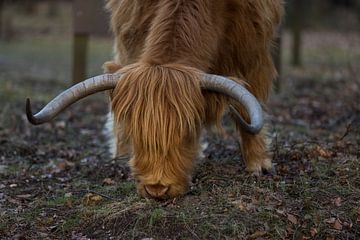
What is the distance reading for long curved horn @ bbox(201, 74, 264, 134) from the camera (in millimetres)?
4504

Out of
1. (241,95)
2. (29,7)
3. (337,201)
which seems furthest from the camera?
(29,7)

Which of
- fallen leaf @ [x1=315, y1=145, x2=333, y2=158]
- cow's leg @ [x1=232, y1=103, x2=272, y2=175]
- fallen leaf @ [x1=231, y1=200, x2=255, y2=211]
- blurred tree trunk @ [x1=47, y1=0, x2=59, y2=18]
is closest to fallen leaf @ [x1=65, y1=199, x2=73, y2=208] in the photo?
fallen leaf @ [x1=231, y1=200, x2=255, y2=211]

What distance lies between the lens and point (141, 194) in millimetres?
4953

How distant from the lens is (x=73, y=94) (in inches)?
190

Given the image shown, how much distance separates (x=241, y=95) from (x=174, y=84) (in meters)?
0.44

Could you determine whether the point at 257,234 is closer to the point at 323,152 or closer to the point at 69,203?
the point at 69,203

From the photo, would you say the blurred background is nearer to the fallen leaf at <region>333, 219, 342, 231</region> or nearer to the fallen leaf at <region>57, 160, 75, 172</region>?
the fallen leaf at <region>57, 160, 75, 172</region>

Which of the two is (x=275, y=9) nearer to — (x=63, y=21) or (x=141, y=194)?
(x=141, y=194)

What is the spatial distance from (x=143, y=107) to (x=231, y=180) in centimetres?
111

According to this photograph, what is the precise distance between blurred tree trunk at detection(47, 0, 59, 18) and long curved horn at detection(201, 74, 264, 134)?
2546 cm

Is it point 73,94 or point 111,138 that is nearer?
point 73,94

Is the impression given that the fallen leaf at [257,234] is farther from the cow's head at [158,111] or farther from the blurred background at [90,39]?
the blurred background at [90,39]

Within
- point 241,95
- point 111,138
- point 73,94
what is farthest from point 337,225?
point 111,138

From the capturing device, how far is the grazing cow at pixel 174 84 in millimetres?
4746
